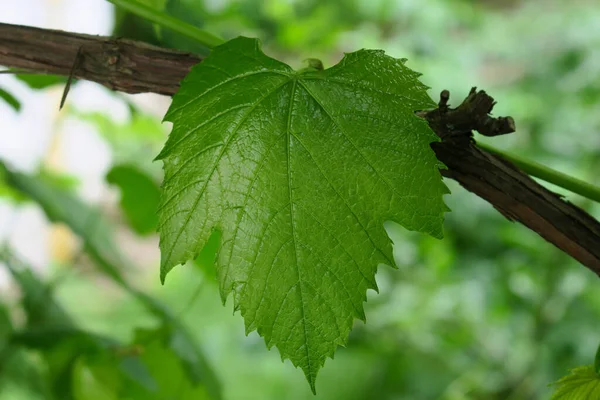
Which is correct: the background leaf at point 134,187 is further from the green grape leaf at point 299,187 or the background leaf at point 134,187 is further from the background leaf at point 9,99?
the green grape leaf at point 299,187

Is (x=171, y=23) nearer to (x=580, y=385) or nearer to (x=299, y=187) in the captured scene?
(x=299, y=187)

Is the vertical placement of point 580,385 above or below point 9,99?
below

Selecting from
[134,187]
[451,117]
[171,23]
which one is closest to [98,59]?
[171,23]

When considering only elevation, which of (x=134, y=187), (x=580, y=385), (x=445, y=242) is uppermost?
(x=445, y=242)

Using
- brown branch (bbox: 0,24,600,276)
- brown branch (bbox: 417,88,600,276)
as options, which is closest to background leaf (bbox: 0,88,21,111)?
brown branch (bbox: 0,24,600,276)

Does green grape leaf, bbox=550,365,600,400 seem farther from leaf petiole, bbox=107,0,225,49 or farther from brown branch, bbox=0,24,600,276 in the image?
leaf petiole, bbox=107,0,225,49

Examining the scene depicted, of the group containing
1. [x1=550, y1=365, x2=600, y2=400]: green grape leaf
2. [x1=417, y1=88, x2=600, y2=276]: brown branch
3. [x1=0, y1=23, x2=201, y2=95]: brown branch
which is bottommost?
[x1=550, y1=365, x2=600, y2=400]: green grape leaf

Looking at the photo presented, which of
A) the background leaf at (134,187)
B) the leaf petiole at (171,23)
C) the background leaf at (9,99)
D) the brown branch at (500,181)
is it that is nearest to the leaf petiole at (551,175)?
the brown branch at (500,181)

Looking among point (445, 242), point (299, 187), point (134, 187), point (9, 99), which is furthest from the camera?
point (445, 242)
